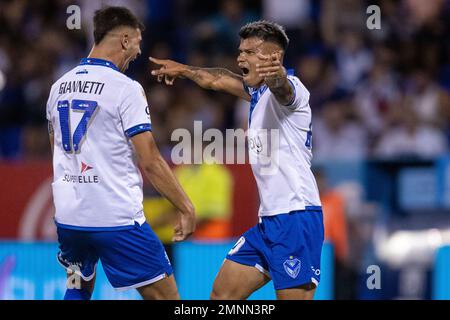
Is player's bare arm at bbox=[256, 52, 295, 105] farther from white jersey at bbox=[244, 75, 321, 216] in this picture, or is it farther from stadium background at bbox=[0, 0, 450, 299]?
stadium background at bbox=[0, 0, 450, 299]

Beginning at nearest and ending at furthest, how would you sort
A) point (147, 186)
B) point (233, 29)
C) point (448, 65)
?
point (147, 186) → point (448, 65) → point (233, 29)

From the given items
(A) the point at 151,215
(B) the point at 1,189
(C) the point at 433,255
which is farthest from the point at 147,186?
(C) the point at 433,255

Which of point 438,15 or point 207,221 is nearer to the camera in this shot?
point 207,221

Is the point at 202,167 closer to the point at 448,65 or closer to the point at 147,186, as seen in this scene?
the point at 147,186

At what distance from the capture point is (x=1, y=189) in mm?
11625

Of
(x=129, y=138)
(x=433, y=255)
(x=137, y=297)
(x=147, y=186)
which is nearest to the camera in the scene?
(x=129, y=138)

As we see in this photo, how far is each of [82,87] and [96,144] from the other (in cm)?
36

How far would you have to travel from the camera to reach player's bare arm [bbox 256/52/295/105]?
5992 millimetres

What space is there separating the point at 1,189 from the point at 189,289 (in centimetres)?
349

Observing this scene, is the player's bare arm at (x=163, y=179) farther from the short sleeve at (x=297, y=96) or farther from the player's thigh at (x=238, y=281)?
the short sleeve at (x=297, y=96)

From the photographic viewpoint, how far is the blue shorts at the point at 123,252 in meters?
6.29

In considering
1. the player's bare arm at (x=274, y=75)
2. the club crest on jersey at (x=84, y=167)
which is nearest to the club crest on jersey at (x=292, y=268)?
the player's bare arm at (x=274, y=75)

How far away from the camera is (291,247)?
21.0ft

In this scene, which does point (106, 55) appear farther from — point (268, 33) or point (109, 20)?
point (268, 33)
